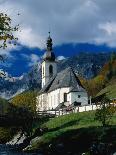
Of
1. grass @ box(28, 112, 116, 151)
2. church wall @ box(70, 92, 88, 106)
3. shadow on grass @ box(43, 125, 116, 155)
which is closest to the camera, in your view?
shadow on grass @ box(43, 125, 116, 155)

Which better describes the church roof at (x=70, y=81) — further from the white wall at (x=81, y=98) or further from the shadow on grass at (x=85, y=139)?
the shadow on grass at (x=85, y=139)

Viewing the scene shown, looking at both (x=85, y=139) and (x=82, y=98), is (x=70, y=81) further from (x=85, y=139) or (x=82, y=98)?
(x=85, y=139)

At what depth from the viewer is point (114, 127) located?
3514 inches

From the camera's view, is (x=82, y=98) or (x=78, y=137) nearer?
(x=78, y=137)

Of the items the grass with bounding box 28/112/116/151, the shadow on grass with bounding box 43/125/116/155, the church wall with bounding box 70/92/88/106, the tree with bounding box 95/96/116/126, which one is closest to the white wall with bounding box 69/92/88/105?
the church wall with bounding box 70/92/88/106

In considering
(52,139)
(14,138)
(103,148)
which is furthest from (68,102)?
(103,148)

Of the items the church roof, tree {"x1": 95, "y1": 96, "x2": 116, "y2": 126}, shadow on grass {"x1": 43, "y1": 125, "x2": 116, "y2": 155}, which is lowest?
shadow on grass {"x1": 43, "y1": 125, "x2": 116, "y2": 155}

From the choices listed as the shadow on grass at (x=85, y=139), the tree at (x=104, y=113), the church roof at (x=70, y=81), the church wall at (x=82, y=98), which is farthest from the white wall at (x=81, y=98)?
the shadow on grass at (x=85, y=139)

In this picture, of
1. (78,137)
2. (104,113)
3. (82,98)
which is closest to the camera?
(78,137)

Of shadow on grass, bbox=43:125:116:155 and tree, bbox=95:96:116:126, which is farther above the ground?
tree, bbox=95:96:116:126

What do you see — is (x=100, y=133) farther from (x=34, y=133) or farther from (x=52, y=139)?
(x=34, y=133)

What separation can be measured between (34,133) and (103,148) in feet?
144

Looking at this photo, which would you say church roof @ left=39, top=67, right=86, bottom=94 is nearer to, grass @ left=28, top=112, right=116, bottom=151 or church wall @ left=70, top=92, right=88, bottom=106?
church wall @ left=70, top=92, right=88, bottom=106

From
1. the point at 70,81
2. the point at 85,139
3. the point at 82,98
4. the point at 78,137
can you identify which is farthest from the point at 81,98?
the point at 85,139
